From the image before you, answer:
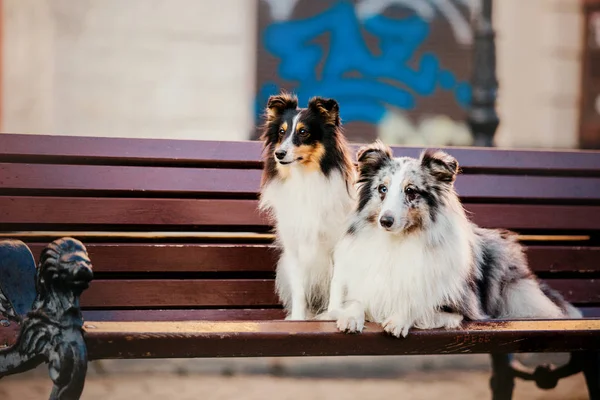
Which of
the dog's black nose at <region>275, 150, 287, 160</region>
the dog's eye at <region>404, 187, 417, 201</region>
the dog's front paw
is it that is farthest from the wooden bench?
the dog's eye at <region>404, 187, 417, 201</region>

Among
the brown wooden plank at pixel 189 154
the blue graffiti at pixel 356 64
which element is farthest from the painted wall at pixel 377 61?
the brown wooden plank at pixel 189 154

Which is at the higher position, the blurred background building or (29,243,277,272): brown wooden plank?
the blurred background building

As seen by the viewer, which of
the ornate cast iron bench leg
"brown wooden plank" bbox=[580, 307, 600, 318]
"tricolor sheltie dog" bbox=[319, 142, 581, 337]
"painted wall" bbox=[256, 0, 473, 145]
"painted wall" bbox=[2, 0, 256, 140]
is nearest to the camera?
the ornate cast iron bench leg

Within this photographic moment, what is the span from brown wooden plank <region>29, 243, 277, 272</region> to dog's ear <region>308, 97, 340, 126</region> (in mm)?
595

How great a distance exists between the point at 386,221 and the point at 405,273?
7.9 inches

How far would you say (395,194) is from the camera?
6.65 feet

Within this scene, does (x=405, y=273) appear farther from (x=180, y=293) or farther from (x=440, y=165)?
(x=180, y=293)

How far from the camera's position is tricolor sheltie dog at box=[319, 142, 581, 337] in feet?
6.61

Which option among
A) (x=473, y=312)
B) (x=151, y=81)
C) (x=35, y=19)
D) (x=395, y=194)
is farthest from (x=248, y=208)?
(x=35, y=19)

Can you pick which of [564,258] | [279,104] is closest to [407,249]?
[279,104]

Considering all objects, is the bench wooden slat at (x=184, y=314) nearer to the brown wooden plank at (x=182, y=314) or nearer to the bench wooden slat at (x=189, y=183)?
the brown wooden plank at (x=182, y=314)

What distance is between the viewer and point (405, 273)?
6.77ft

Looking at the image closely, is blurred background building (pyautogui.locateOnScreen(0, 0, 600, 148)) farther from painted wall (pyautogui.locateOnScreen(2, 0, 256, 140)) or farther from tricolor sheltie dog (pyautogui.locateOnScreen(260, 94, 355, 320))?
tricolor sheltie dog (pyautogui.locateOnScreen(260, 94, 355, 320))

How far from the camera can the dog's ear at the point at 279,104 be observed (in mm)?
2453
